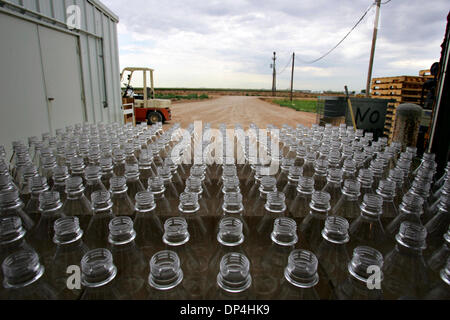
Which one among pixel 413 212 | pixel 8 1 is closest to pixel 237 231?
pixel 413 212

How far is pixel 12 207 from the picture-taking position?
4.48ft

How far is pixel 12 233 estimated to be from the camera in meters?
1.07

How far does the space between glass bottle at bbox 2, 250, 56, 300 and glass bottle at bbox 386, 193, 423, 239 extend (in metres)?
1.52

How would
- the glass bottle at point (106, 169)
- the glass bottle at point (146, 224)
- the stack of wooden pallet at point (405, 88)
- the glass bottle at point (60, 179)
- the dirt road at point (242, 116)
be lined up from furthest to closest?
the dirt road at point (242, 116)
the stack of wooden pallet at point (405, 88)
the glass bottle at point (106, 169)
the glass bottle at point (60, 179)
the glass bottle at point (146, 224)

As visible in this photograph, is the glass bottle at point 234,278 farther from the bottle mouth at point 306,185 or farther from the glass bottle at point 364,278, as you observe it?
the bottle mouth at point 306,185

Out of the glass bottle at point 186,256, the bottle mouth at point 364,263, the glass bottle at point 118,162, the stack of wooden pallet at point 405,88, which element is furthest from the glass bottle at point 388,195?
the stack of wooden pallet at point 405,88

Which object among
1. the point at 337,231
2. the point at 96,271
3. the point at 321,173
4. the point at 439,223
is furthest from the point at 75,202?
the point at 439,223

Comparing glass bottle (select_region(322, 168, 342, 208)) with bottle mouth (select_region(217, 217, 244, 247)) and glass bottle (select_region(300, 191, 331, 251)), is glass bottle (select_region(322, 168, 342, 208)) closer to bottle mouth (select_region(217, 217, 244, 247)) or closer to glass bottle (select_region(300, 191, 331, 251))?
glass bottle (select_region(300, 191, 331, 251))

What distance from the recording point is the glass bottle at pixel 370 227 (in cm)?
127

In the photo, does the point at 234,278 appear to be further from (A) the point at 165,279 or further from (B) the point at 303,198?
(B) the point at 303,198

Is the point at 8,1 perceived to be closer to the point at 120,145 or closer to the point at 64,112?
the point at 64,112

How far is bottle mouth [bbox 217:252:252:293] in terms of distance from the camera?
0.85m

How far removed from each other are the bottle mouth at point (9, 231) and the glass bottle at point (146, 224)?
46 cm
